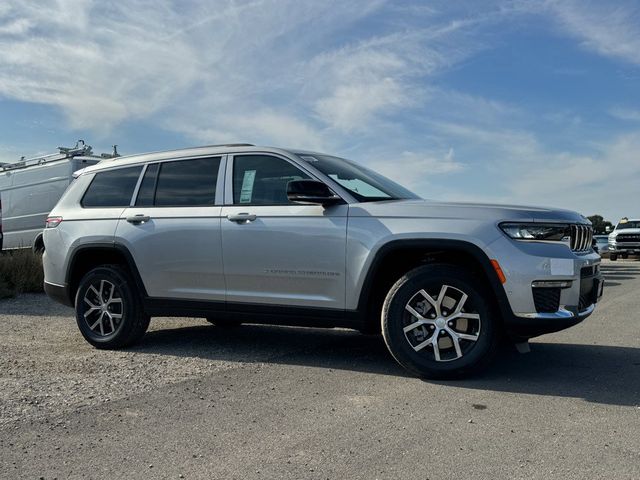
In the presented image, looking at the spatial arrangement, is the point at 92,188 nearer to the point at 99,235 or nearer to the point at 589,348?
the point at 99,235

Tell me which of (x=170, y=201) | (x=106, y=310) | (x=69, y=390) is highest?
(x=170, y=201)

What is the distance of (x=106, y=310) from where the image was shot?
239 inches

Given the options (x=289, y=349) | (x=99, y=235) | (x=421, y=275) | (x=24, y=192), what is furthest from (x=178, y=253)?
(x=24, y=192)

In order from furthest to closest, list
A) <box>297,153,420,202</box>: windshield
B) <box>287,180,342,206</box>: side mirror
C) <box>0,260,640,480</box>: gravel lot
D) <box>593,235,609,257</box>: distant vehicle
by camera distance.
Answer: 1. <box>593,235,609,257</box>: distant vehicle
2. <box>297,153,420,202</box>: windshield
3. <box>287,180,342,206</box>: side mirror
4. <box>0,260,640,480</box>: gravel lot

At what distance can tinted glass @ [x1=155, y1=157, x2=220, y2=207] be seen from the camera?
5762mm

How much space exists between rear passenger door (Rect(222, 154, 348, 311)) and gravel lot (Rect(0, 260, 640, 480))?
660 mm

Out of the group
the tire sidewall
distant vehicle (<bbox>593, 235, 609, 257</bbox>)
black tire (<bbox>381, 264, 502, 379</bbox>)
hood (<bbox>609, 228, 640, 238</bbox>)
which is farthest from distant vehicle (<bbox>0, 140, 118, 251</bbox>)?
distant vehicle (<bbox>593, 235, 609, 257</bbox>)

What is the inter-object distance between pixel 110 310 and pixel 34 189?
975 cm

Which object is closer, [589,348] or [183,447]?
[183,447]

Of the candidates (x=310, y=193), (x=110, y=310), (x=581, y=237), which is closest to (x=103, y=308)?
(x=110, y=310)

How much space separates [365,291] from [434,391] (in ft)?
3.15

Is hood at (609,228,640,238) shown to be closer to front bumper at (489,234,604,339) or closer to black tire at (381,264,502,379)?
front bumper at (489,234,604,339)

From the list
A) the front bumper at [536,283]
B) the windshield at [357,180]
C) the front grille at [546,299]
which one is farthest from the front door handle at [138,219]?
the front grille at [546,299]

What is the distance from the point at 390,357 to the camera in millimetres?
5625
